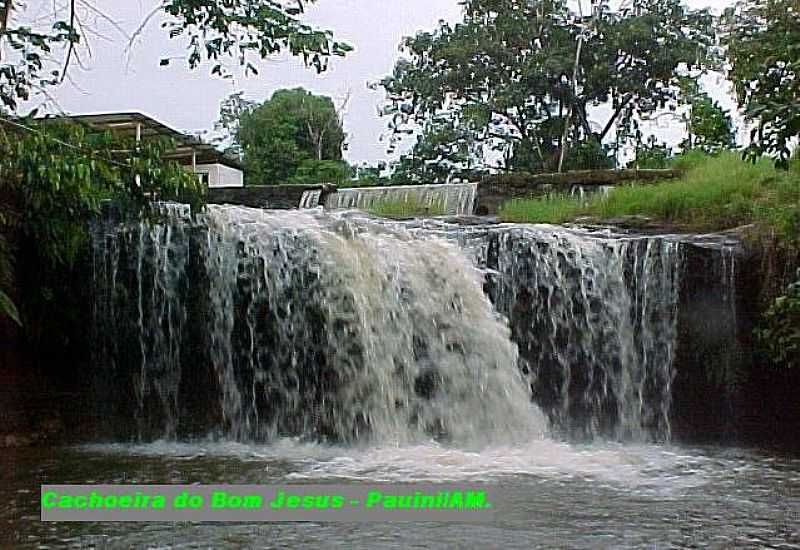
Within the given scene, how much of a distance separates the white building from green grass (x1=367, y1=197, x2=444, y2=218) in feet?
7.88

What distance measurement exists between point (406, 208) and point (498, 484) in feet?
24.7

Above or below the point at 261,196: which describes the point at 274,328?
below

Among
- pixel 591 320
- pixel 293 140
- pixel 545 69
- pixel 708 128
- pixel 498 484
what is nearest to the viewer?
pixel 498 484

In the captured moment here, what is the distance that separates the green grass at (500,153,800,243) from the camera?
959 centimetres

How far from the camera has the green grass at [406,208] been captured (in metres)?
12.8

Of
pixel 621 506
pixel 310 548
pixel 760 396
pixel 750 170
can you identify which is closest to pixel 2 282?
pixel 310 548

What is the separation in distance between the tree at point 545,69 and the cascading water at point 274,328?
544 inches

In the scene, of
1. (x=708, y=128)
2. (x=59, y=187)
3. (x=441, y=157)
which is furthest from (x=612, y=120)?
(x=59, y=187)

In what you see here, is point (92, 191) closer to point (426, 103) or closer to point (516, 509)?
point (516, 509)

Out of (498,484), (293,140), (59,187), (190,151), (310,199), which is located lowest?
(498,484)

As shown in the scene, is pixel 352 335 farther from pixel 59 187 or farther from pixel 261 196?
pixel 261 196

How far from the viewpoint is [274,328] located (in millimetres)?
8602

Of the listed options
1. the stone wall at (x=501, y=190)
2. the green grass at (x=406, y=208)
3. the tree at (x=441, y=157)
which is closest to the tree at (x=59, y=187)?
the stone wall at (x=501, y=190)

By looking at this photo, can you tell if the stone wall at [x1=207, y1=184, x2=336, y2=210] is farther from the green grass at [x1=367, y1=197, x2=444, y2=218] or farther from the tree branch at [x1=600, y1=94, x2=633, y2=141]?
the tree branch at [x1=600, y1=94, x2=633, y2=141]
